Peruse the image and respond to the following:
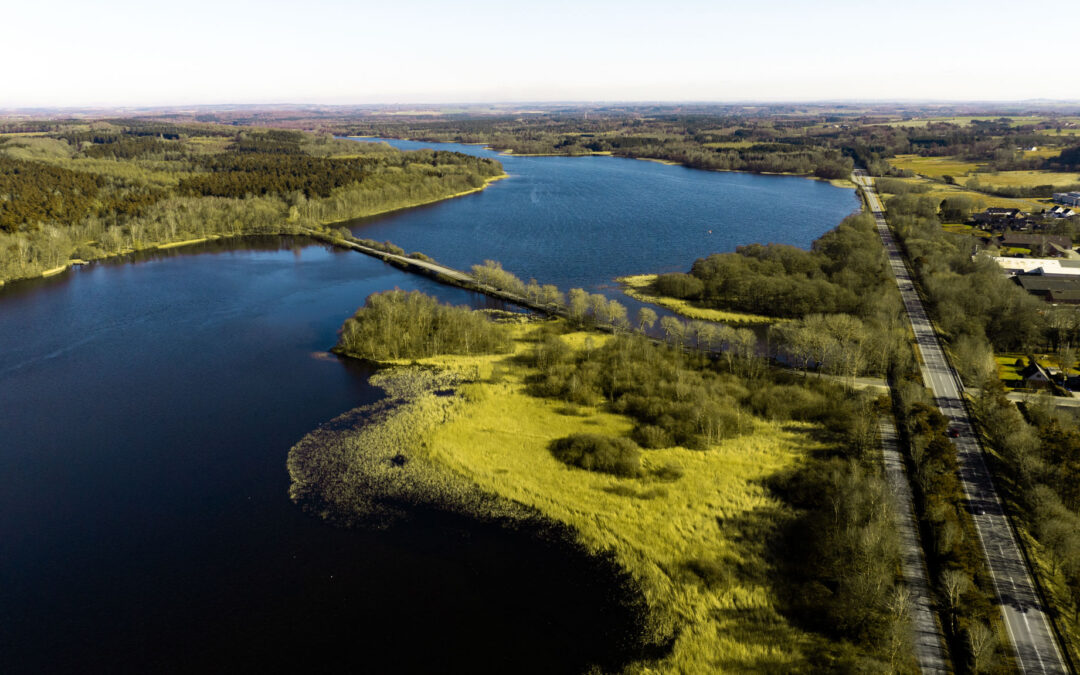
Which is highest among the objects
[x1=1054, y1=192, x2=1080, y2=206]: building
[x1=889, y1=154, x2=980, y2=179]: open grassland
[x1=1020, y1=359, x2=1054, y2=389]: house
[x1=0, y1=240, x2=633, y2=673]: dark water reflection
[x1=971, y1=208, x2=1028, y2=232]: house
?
[x1=889, y1=154, x2=980, y2=179]: open grassland

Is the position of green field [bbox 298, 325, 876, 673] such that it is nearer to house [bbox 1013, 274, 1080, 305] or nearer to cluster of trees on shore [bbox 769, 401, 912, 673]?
cluster of trees on shore [bbox 769, 401, 912, 673]

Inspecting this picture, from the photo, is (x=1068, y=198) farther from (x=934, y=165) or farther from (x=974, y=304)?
(x=974, y=304)

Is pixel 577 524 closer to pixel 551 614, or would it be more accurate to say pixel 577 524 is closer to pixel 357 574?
pixel 551 614

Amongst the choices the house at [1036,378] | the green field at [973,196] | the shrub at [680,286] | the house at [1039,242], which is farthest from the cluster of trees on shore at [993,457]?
the green field at [973,196]

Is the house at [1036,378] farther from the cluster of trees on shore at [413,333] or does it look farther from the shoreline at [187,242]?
the shoreline at [187,242]

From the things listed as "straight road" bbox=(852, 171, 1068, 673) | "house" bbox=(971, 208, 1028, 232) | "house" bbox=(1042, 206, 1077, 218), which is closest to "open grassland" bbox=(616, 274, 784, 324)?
"straight road" bbox=(852, 171, 1068, 673)

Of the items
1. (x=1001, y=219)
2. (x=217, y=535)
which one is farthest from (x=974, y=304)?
(x=217, y=535)
